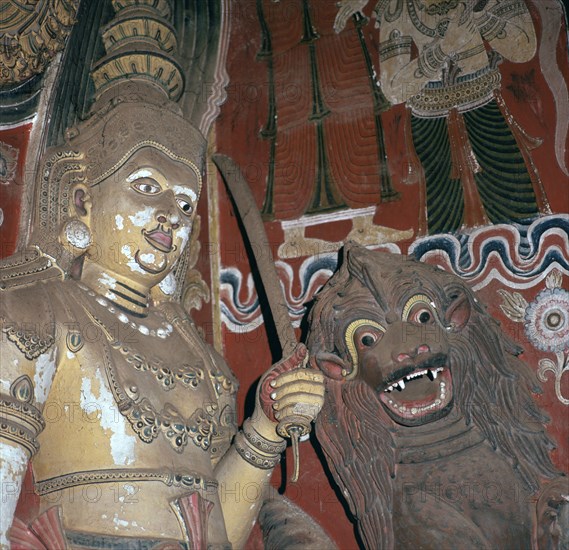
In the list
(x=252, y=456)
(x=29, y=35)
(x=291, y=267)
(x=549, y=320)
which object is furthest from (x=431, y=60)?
(x=252, y=456)

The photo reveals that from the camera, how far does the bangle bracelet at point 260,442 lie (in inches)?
208

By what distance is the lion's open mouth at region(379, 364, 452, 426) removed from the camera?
5137mm

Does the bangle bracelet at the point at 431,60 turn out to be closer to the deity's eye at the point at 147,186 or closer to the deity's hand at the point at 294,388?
the deity's eye at the point at 147,186

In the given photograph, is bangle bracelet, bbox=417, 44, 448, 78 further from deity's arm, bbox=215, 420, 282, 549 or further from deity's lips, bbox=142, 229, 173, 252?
deity's arm, bbox=215, 420, 282, 549

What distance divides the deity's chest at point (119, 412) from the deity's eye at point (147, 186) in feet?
1.85

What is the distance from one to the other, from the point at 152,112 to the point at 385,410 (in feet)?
5.04

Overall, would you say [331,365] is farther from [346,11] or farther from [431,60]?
[346,11]

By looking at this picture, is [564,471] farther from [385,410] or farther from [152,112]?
[152,112]

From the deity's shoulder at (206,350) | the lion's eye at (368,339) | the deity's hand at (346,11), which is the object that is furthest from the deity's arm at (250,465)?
the deity's hand at (346,11)

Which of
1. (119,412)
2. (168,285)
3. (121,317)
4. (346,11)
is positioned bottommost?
(119,412)

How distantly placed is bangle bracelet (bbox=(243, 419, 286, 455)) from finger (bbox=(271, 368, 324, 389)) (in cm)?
29

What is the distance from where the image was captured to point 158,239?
5.38 m

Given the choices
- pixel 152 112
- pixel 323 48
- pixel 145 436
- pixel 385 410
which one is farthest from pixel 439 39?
pixel 145 436

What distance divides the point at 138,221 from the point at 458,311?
131 cm
